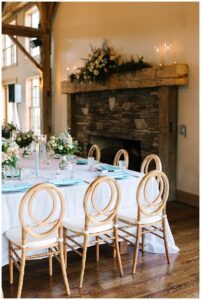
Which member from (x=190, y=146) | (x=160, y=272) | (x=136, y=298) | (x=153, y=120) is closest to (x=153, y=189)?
(x=160, y=272)

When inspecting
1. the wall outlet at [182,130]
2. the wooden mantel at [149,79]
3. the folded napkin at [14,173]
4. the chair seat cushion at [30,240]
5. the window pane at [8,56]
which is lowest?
the chair seat cushion at [30,240]

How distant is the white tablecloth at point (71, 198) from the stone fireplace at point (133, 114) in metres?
1.93

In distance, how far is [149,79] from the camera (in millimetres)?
5723

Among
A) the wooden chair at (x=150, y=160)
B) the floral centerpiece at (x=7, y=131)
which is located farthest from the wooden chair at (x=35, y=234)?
the floral centerpiece at (x=7, y=131)

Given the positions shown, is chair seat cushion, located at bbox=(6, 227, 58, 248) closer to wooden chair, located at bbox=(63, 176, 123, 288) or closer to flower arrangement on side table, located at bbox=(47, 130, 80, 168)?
wooden chair, located at bbox=(63, 176, 123, 288)

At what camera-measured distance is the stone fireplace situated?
5.57 meters

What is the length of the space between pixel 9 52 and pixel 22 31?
2793mm

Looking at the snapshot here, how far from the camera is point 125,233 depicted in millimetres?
3584

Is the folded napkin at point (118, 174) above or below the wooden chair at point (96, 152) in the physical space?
below

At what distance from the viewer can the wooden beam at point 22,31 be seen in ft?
28.7

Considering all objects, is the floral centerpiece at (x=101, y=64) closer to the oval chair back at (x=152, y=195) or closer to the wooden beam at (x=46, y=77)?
the wooden beam at (x=46, y=77)

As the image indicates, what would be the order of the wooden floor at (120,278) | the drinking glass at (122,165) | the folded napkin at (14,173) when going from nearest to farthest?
the wooden floor at (120,278) < the folded napkin at (14,173) < the drinking glass at (122,165)

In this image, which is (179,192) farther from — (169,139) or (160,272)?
(160,272)

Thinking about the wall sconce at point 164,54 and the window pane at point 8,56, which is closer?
the wall sconce at point 164,54
